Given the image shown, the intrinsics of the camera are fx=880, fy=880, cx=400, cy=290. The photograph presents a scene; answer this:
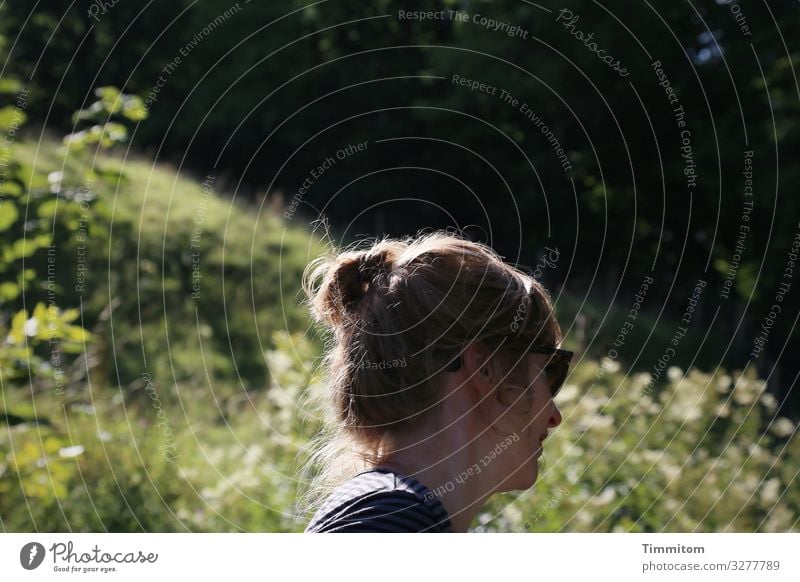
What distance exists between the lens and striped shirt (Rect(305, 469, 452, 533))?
1.63 m

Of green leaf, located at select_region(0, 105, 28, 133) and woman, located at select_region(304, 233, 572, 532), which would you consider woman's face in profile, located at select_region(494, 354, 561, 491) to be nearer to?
woman, located at select_region(304, 233, 572, 532)

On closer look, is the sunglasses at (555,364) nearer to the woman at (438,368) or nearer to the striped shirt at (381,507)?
the woman at (438,368)

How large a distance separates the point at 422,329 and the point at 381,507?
1.25 ft

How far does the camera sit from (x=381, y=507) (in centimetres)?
163

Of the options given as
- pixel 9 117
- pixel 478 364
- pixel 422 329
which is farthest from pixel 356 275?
pixel 9 117

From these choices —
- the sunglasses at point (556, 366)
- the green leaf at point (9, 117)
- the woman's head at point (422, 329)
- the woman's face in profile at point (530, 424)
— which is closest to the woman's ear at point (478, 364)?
the woman's head at point (422, 329)

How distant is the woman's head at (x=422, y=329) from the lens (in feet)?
6.04

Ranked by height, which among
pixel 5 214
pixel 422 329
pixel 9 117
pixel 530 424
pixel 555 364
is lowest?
pixel 530 424

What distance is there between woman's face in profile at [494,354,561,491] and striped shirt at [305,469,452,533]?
319mm

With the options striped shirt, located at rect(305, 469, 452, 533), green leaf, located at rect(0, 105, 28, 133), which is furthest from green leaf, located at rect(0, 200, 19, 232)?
striped shirt, located at rect(305, 469, 452, 533)

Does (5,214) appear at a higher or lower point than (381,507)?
higher

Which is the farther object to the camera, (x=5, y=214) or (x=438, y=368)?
(x=5, y=214)

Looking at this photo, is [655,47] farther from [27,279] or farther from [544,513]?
[27,279]

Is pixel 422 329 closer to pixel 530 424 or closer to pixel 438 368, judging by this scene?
pixel 438 368
